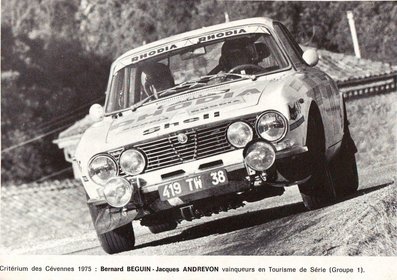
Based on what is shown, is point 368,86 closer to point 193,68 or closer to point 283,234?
point 193,68

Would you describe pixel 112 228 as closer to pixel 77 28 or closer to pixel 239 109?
pixel 239 109

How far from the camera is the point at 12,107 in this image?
17531mm

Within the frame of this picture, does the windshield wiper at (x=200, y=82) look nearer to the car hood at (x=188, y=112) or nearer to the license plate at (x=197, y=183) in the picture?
the car hood at (x=188, y=112)

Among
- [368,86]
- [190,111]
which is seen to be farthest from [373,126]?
[190,111]

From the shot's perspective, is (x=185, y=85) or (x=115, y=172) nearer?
(x=115, y=172)

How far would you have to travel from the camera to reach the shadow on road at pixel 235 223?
5.42 m

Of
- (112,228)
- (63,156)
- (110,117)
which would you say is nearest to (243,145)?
(112,228)

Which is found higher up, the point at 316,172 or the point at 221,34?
the point at 221,34

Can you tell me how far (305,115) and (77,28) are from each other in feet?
38.4

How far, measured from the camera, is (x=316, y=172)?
4.89 metres

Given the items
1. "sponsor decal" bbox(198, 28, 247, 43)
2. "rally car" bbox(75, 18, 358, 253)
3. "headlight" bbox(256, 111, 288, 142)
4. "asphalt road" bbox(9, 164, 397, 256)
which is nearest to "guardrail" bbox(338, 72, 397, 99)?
"asphalt road" bbox(9, 164, 397, 256)

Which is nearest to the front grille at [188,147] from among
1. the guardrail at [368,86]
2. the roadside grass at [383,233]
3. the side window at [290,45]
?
the roadside grass at [383,233]

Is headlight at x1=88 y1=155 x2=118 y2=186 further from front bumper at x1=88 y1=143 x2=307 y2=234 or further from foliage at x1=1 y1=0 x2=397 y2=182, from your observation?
foliage at x1=1 y1=0 x2=397 y2=182

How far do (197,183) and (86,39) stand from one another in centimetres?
1314
